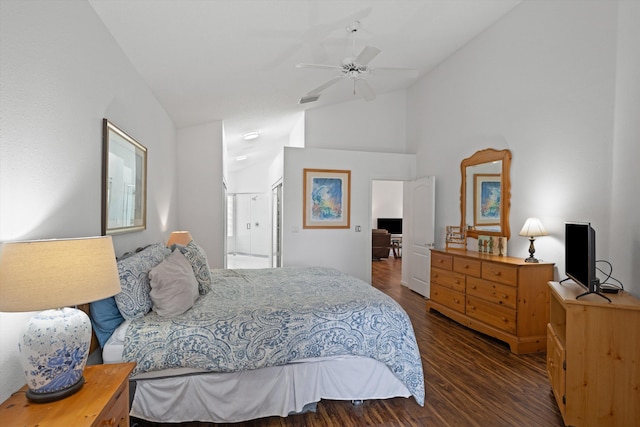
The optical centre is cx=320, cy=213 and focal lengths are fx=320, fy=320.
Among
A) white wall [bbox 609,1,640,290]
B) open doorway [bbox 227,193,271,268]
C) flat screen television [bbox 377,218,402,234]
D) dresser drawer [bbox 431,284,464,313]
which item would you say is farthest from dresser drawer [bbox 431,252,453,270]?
open doorway [bbox 227,193,271,268]

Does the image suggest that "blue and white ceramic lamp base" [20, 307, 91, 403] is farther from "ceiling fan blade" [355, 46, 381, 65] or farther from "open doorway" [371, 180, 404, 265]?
"open doorway" [371, 180, 404, 265]

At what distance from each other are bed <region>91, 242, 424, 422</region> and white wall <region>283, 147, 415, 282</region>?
10.3ft

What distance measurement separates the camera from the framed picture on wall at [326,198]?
18.4 ft

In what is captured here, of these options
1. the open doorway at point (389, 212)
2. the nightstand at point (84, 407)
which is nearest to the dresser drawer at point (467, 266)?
the nightstand at point (84, 407)

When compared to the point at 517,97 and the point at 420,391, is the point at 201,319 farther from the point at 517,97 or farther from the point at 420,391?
the point at 517,97

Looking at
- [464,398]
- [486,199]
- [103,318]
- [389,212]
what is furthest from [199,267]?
[389,212]

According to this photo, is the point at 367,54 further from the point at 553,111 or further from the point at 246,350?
the point at 246,350

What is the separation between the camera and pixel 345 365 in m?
2.18

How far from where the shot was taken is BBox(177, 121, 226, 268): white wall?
5.11 metres

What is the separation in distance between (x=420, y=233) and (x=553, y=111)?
266 cm

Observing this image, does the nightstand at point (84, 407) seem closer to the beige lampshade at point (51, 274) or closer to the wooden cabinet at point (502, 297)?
the beige lampshade at point (51, 274)

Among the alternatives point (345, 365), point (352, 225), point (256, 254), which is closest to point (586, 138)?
point (345, 365)

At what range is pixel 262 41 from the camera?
3080 mm

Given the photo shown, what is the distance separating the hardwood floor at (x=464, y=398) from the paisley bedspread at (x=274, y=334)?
0.20 m
